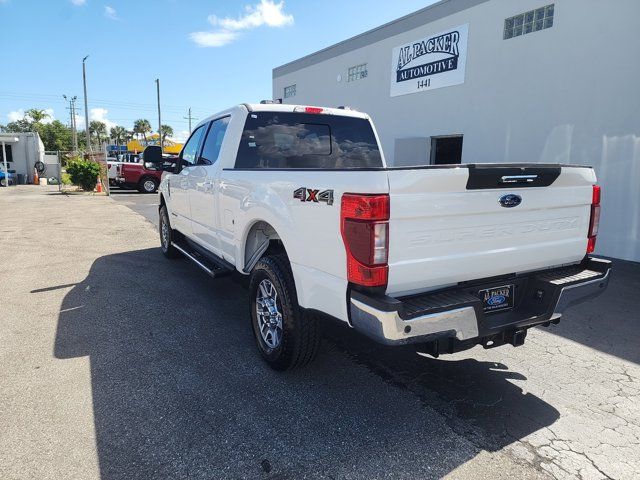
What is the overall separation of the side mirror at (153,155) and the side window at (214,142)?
3.03 feet

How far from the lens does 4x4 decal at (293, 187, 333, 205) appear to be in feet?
8.29

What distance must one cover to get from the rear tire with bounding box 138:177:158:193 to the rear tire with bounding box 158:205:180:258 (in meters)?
15.5

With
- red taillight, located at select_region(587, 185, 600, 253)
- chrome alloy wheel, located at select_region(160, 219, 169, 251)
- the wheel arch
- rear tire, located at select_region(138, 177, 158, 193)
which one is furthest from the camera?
rear tire, located at select_region(138, 177, 158, 193)

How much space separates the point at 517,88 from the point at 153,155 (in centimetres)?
762

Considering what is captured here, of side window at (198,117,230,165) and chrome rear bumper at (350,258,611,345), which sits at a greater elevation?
side window at (198,117,230,165)

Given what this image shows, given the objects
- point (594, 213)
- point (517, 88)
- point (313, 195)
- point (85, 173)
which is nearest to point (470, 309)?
point (313, 195)

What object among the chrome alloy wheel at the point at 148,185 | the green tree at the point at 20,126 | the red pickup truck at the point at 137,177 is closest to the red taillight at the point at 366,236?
the red pickup truck at the point at 137,177

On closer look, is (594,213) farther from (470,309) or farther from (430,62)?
(430,62)

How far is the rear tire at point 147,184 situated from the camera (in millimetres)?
21531

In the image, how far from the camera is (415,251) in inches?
96.7

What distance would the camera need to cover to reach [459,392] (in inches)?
124

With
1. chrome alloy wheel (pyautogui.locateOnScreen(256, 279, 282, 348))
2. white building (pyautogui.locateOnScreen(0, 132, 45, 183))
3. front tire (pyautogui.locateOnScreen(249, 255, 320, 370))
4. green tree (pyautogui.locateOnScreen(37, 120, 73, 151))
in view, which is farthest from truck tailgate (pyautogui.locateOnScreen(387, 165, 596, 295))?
green tree (pyautogui.locateOnScreen(37, 120, 73, 151))

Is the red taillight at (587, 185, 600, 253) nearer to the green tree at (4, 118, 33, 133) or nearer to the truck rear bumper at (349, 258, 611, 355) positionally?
the truck rear bumper at (349, 258, 611, 355)

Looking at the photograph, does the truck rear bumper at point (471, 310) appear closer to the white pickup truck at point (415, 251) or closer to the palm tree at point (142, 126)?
the white pickup truck at point (415, 251)
